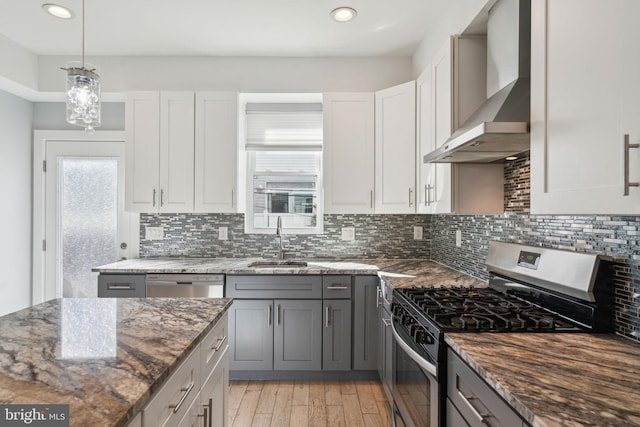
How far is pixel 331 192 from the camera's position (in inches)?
119

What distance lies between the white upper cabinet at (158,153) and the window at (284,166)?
0.57 metres

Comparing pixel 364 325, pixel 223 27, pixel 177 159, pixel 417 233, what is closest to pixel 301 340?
pixel 364 325

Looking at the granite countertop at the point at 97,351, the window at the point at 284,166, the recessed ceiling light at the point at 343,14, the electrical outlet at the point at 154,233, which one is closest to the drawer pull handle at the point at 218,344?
the granite countertop at the point at 97,351

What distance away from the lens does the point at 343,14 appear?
252 centimetres

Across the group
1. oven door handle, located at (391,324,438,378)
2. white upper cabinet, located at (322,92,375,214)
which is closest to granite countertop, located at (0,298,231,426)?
oven door handle, located at (391,324,438,378)

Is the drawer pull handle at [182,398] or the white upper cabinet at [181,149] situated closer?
the drawer pull handle at [182,398]

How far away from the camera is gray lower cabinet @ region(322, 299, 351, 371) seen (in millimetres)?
2746

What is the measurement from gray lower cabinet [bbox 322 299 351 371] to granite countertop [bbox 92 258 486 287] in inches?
10.5

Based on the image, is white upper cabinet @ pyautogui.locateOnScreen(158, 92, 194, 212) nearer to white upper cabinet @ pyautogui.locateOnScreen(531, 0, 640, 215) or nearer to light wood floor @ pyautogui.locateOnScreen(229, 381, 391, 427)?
light wood floor @ pyautogui.locateOnScreen(229, 381, 391, 427)

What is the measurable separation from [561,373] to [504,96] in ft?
3.81

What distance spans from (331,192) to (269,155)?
2.66 ft

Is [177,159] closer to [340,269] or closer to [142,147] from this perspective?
[142,147]

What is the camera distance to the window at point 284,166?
339 centimetres

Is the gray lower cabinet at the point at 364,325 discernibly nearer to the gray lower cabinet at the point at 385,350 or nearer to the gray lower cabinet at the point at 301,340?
the gray lower cabinet at the point at 385,350
